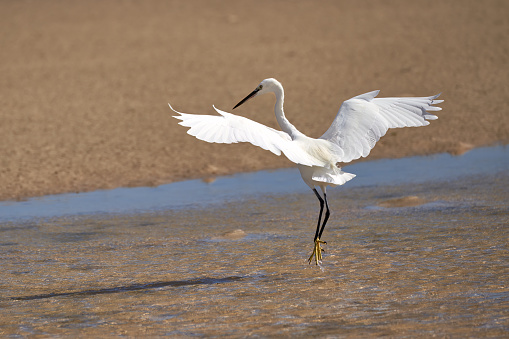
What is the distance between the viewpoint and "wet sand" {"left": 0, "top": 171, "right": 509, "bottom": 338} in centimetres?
503

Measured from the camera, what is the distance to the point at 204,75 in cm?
1603

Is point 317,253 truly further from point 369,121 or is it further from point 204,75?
point 204,75

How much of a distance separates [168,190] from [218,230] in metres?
2.12

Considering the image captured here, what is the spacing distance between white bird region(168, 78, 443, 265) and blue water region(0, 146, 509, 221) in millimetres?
2438

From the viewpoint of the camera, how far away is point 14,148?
37.7 feet

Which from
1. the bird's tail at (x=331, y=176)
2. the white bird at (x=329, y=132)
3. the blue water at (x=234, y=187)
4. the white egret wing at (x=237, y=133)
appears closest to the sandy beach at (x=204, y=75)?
the blue water at (x=234, y=187)

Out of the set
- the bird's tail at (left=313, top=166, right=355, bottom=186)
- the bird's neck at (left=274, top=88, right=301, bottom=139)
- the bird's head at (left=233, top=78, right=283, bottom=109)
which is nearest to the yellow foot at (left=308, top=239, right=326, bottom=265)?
the bird's tail at (left=313, top=166, right=355, bottom=186)

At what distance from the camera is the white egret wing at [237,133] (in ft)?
18.2

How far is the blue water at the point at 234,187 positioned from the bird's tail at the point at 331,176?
2820mm

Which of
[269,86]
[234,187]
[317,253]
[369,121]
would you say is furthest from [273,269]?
[234,187]

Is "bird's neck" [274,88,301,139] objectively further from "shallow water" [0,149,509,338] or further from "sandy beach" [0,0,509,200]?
"sandy beach" [0,0,509,200]

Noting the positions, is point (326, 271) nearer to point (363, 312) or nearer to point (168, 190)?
point (363, 312)

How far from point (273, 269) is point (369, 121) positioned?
138 centimetres

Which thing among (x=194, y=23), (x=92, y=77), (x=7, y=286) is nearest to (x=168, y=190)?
(x=7, y=286)
